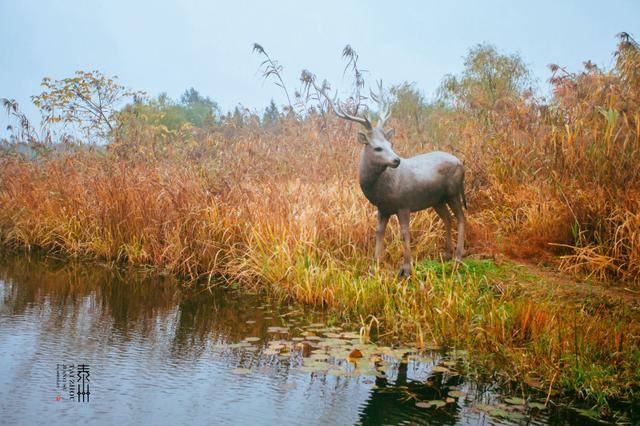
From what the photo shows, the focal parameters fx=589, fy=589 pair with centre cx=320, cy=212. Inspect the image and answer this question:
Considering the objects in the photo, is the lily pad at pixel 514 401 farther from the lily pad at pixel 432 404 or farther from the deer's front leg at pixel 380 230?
the deer's front leg at pixel 380 230

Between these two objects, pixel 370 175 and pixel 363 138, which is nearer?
pixel 363 138

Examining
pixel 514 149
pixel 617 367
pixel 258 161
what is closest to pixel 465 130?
pixel 514 149

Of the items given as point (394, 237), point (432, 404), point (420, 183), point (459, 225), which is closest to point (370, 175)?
point (420, 183)

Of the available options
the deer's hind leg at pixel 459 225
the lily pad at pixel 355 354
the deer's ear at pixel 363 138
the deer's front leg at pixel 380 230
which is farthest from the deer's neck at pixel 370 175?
the lily pad at pixel 355 354

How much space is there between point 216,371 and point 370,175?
241 centimetres

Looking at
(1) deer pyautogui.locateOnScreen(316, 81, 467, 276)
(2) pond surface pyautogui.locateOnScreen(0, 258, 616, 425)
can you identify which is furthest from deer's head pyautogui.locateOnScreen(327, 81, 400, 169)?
(2) pond surface pyautogui.locateOnScreen(0, 258, 616, 425)

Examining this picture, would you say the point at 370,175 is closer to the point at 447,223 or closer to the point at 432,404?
the point at 447,223

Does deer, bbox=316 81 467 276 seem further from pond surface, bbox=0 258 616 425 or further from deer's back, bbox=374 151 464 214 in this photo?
pond surface, bbox=0 258 616 425

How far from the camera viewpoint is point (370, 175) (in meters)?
5.59

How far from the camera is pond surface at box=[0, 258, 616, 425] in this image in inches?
134

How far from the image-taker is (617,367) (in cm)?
393

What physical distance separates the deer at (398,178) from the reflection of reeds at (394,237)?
63cm

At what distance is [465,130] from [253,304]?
4921mm

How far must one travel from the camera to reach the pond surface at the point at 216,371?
3.42 m
